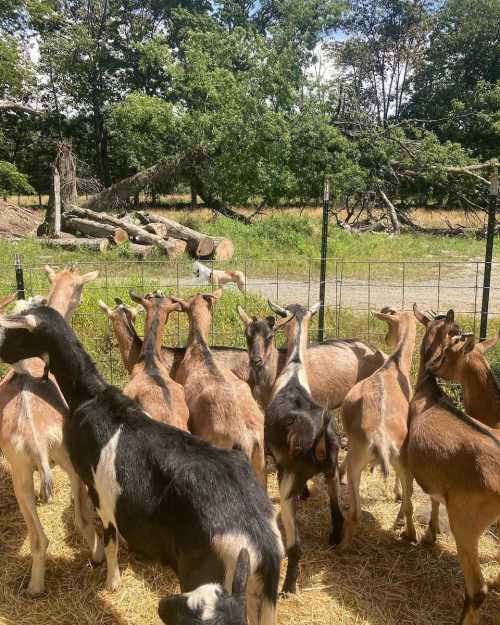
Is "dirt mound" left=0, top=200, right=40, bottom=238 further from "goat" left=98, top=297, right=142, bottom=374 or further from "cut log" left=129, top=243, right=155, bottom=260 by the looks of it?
"goat" left=98, top=297, right=142, bottom=374

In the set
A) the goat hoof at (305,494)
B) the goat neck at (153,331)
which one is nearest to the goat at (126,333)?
the goat neck at (153,331)

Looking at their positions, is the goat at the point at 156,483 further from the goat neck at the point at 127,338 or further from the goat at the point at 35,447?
the goat neck at the point at 127,338

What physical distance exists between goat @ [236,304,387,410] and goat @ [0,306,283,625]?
1.68 meters

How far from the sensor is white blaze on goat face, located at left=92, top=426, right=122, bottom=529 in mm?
3035

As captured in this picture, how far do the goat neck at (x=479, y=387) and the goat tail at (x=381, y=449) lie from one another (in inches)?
39.0

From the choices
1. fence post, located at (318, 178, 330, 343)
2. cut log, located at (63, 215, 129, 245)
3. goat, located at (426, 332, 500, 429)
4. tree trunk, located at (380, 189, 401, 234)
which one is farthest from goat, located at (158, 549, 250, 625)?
tree trunk, located at (380, 189, 401, 234)

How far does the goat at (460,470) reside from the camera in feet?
10.5

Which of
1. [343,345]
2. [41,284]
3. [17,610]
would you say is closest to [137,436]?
[17,610]

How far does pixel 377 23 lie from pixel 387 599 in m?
35.1

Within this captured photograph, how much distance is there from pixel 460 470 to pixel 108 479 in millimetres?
1989

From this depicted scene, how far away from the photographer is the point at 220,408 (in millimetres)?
4223

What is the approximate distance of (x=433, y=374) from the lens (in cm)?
428

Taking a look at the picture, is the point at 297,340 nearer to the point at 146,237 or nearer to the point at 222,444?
the point at 222,444

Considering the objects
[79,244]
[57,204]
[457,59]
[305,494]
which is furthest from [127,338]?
[457,59]
